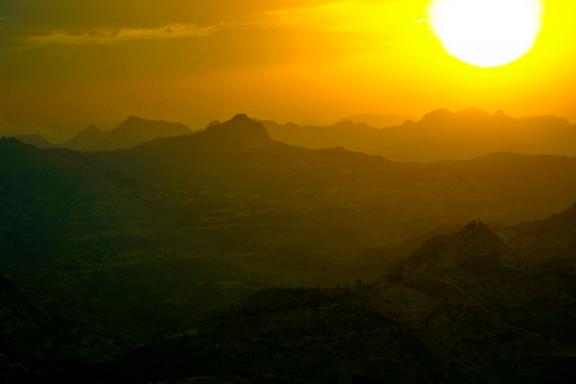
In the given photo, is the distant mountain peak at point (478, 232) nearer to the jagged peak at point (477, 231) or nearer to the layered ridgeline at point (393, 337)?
the jagged peak at point (477, 231)

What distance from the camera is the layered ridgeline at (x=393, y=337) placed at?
92.9 meters

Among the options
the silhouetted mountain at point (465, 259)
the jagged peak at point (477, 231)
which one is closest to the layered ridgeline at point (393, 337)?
the silhouetted mountain at point (465, 259)

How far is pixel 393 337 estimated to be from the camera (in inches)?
3888

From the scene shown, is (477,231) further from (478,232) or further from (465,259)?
(465,259)

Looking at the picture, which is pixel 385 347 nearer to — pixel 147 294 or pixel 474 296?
pixel 474 296

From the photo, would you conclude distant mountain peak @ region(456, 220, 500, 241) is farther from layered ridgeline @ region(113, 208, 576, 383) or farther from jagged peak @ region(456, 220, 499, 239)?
layered ridgeline @ region(113, 208, 576, 383)

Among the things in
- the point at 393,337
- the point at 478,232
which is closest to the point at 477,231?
the point at 478,232

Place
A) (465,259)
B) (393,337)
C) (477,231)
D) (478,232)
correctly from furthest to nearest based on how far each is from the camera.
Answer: (477,231) < (478,232) < (465,259) < (393,337)

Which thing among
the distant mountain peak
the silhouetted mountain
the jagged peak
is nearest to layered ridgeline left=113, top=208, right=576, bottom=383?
the silhouetted mountain

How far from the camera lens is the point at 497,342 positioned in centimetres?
10281

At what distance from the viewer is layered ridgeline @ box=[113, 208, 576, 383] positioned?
9288 centimetres

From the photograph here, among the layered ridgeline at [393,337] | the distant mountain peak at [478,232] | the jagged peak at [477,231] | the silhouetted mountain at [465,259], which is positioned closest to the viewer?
the layered ridgeline at [393,337]

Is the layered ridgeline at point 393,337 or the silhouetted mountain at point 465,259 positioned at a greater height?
the silhouetted mountain at point 465,259

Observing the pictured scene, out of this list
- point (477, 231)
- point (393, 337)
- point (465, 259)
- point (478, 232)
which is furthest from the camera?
point (477, 231)
